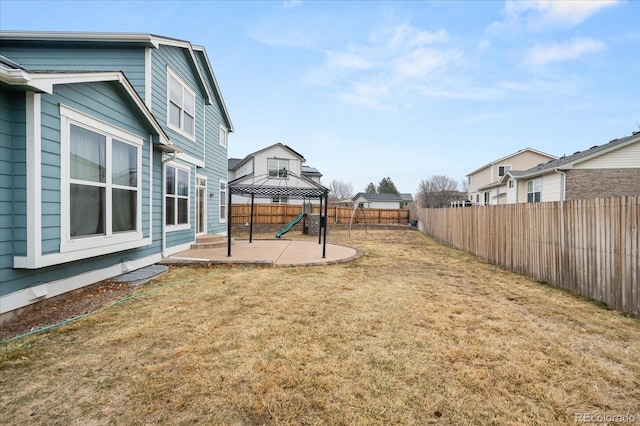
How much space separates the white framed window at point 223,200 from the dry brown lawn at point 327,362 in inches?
303

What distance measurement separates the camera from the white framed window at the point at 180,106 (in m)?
7.66

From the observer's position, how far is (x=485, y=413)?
198 cm

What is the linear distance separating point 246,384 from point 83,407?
3.69 feet

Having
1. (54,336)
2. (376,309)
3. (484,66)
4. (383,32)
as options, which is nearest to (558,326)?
(376,309)

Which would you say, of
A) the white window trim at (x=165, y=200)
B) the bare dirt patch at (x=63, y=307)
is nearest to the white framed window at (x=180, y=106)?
the white window trim at (x=165, y=200)

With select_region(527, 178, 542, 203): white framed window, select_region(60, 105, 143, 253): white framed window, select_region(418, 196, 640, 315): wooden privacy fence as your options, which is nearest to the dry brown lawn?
select_region(418, 196, 640, 315): wooden privacy fence

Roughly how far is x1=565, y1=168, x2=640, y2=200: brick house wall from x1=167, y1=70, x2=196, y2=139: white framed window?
59.0 ft

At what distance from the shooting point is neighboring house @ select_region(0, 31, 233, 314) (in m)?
3.51

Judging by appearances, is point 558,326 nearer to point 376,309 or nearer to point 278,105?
point 376,309

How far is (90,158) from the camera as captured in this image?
4449mm

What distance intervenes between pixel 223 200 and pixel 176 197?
16.1 ft

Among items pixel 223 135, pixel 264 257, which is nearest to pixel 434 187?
pixel 223 135

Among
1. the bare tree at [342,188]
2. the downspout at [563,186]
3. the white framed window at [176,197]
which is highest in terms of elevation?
the bare tree at [342,188]

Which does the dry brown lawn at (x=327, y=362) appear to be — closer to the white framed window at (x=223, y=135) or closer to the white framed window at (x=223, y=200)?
the white framed window at (x=223, y=200)
